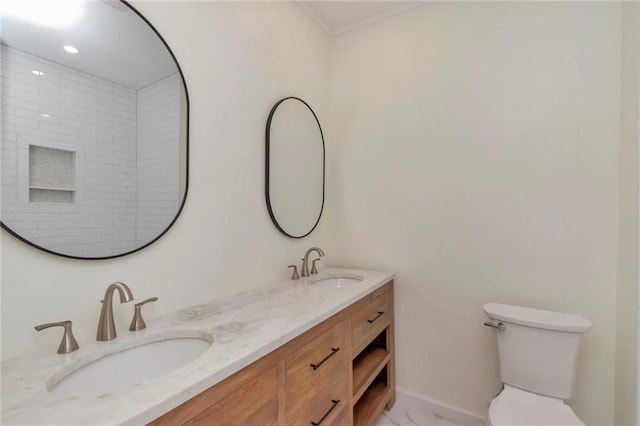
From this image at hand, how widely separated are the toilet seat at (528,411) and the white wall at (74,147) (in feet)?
5.62

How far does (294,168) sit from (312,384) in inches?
50.0

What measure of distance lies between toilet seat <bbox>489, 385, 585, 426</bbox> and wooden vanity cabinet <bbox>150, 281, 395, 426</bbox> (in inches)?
24.5

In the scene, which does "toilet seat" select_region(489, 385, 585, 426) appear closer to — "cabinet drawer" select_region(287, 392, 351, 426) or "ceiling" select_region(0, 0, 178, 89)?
"cabinet drawer" select_region(287, 392, 351, 426)

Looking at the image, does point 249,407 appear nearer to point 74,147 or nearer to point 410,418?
point 74,147

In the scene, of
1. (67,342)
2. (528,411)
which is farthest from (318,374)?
(528,411)

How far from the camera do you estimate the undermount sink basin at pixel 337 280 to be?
6.24 ft

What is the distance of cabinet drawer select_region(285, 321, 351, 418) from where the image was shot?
1.01m

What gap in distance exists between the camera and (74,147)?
93 centimetres

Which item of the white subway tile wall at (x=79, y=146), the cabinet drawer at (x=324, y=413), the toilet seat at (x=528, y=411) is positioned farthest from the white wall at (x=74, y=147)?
the toilet seat at (x=528, y=411)

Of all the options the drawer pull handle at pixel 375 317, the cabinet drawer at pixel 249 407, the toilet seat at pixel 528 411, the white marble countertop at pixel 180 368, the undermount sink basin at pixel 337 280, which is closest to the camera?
the white marble countertop at pixel 180 368

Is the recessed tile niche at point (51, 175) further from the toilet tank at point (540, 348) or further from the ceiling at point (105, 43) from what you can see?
the toilet tank at point (540, 348)

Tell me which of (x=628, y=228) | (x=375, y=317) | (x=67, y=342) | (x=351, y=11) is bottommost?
(x=375, y=317)

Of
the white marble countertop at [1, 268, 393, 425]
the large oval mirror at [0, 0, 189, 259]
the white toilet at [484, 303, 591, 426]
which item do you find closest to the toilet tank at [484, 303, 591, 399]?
the white toilet at [484, 303, 591, 426]

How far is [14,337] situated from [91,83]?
82 centimetres
